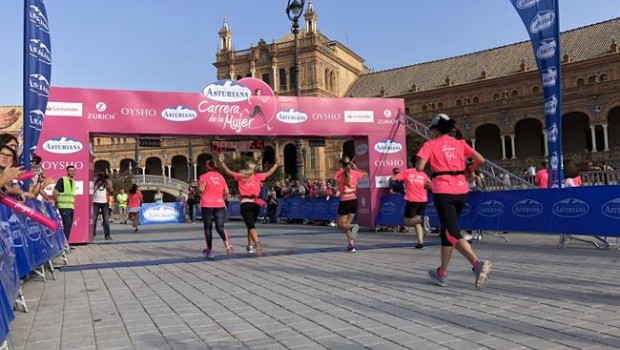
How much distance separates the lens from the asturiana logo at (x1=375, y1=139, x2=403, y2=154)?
17.4 metres

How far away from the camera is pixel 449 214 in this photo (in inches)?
236

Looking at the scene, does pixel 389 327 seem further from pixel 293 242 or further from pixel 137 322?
pixel 293 242

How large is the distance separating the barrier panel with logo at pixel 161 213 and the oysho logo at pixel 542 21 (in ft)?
77.6

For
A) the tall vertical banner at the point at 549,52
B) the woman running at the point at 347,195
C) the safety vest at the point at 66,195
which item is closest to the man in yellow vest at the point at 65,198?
the safety vest at the point at 66,195

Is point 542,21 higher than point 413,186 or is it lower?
higher

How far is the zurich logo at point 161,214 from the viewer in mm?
30031

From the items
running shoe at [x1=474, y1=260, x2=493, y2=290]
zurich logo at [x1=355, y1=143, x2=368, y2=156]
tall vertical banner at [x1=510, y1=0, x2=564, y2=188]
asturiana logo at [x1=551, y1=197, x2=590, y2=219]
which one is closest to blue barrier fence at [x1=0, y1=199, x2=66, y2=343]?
running shoe at [x1=474, y1=260, x2=493, y2=290]

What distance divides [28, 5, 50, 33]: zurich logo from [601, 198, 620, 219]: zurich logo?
34.6ft

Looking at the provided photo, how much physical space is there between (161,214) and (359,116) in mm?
16917

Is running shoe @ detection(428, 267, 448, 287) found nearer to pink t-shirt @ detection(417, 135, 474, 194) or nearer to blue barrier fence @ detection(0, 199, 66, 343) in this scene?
pink t-shirt @ detection(417, 135, 474, 194)

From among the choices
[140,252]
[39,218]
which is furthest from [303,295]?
[140,252]

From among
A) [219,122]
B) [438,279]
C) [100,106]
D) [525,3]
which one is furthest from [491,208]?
[100,106]

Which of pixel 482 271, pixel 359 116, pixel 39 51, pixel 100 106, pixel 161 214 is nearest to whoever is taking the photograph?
pixel 482 271

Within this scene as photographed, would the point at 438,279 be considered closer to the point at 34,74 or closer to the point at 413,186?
the point at 413,186
